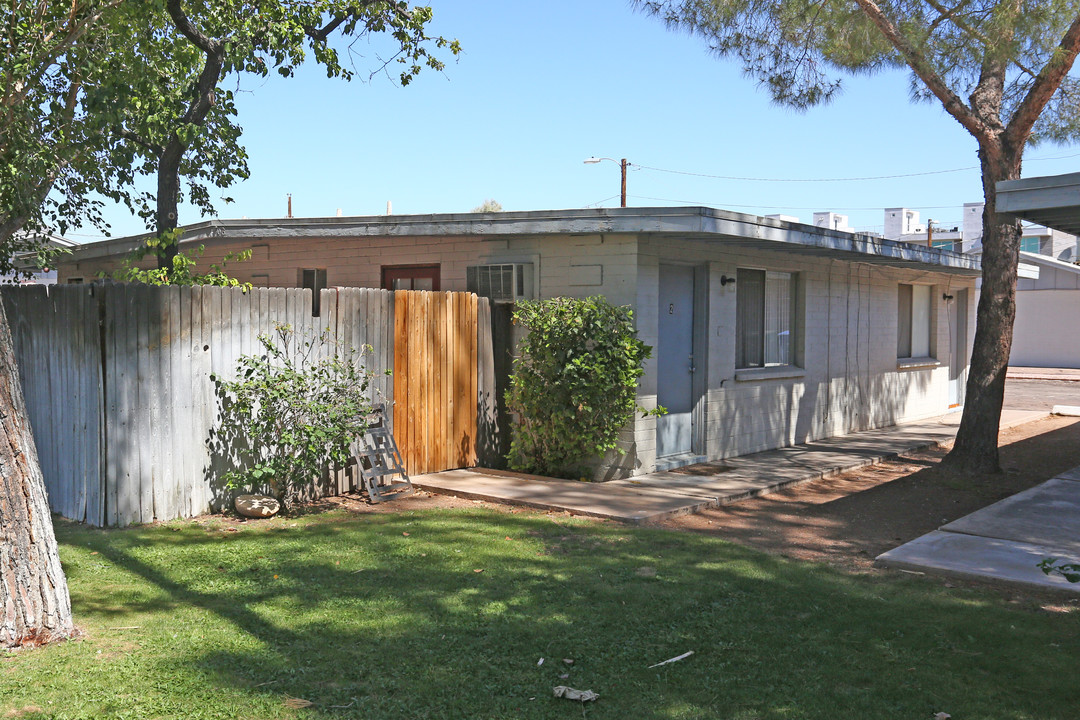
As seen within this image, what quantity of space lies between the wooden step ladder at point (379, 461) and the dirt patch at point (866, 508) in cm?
268

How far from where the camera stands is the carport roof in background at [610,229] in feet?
29.6

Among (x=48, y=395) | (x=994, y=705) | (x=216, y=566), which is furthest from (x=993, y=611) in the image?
(x=48, y=395)

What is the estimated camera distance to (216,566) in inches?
241

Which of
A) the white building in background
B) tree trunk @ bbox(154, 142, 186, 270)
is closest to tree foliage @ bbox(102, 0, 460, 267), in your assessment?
tree trunk @ bbox(154, 142, 186, 270)

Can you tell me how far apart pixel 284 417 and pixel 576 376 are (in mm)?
2902

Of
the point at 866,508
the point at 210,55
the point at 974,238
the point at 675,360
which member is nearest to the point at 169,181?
the point at 210,55

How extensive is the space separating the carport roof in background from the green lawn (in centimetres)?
345

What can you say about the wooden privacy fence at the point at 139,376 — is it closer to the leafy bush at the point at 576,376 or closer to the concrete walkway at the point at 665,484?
the concrete walkway at the point at 665,484

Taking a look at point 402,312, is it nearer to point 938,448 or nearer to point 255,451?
point 255,451

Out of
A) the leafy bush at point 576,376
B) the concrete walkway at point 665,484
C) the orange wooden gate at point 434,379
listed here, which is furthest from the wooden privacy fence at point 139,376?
the leafy bush at point 576,376

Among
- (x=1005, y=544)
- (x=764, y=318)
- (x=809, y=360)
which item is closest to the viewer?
(x=1005, y=544)

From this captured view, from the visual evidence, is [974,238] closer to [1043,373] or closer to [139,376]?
[1043,373]

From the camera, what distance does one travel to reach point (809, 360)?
13125 millimetres

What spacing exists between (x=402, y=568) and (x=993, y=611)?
3747 millimetres
